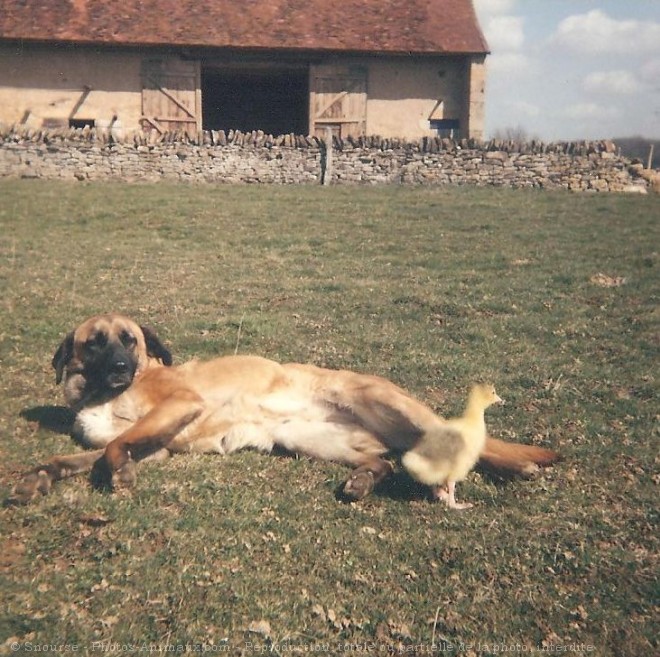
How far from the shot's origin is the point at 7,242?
12.0 metres

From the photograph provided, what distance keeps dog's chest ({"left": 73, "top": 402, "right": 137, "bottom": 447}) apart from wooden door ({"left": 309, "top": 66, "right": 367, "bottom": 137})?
75.0ft

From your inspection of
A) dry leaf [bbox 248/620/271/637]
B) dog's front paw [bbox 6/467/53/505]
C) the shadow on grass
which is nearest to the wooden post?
the shadow on grass

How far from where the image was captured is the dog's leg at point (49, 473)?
429cm

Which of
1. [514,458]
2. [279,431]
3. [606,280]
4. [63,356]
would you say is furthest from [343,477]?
Answer: [606,280]

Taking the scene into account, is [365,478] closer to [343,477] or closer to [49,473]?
[343,477]

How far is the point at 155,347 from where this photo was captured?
18.9 ft

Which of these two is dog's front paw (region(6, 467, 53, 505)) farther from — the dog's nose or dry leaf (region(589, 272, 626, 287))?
dry leaf (region(589, 272, 626, 287))

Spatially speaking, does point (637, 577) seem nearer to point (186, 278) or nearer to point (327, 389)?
point (327, 389)

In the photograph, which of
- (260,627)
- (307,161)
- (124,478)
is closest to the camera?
(260,627)

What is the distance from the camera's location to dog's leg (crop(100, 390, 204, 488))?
4.57 m

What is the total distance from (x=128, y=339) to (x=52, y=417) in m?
0.95

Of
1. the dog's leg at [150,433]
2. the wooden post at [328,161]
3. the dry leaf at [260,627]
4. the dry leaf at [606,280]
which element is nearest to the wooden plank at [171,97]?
the wooden post at [328,161]

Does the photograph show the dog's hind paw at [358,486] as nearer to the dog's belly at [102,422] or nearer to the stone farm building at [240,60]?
the dog's belly at [102,422]

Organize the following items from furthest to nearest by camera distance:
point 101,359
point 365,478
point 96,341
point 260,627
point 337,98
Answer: point 337,98 → point 96,341 → point 101,359 → point 365,478 → point 260,627
